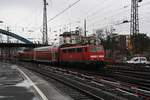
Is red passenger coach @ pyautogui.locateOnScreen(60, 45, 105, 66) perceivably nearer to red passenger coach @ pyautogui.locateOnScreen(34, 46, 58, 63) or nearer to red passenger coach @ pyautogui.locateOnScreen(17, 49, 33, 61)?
red passenger coach @ pyautogui.locateOnScreen(34, 46, 58, 63)

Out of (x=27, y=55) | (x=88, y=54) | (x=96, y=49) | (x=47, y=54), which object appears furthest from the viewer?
(x=27, y=55)

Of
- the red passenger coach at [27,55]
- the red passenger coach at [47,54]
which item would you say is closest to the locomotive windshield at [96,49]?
the red passenger coach at [47,54]

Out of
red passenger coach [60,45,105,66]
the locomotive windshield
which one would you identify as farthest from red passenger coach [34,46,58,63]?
the locomotive windshield

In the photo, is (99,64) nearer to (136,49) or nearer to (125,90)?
(125,90)

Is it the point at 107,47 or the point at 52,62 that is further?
the point at 107,47

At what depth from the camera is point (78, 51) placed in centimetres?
4356

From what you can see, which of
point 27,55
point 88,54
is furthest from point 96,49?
point 27,55

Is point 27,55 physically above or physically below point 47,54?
below

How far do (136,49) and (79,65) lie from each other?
113 feet

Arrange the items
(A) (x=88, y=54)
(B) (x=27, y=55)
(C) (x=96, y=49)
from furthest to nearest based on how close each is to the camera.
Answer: (B) (x=27, y=55) → (C) (x=96, y=49) → (A) (x=88, y=54)

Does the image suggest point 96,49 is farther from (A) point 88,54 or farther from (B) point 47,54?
(B) point 47,54

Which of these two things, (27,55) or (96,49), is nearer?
(96,49)

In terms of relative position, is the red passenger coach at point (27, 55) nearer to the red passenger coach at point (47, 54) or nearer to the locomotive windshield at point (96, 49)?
the red passenger coach at point (47, 54)

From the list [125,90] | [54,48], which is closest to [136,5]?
[54,48]
